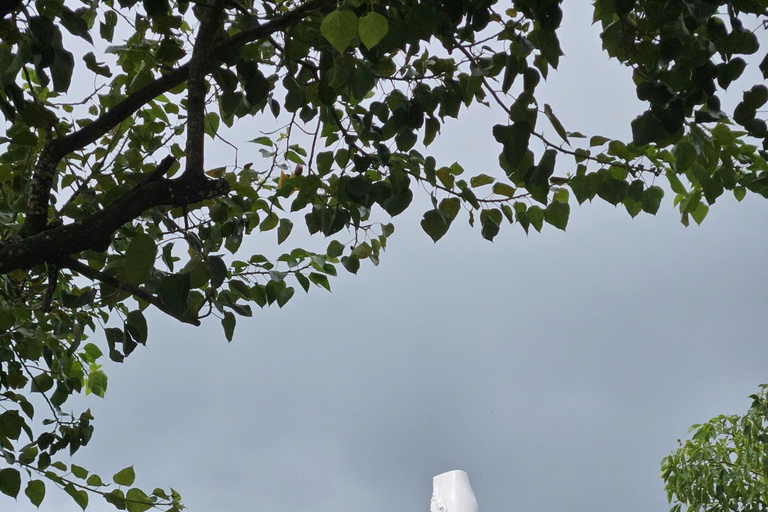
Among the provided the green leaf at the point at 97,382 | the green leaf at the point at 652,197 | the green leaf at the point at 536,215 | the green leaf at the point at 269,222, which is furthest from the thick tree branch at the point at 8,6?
the green leaf at the point at 97,382

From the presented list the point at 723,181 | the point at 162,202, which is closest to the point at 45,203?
the point at 162,202

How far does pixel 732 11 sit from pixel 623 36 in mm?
146

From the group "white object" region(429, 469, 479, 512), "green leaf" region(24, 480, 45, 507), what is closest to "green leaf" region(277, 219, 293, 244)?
"green leaf" region(24, 480, 45, 507)

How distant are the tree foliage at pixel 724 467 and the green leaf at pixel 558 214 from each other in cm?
196

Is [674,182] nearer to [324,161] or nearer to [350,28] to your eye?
[324,161]

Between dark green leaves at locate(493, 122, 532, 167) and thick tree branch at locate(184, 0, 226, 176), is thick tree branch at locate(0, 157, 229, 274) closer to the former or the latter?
thick tree branch at locate(184, 0, 226, 176)

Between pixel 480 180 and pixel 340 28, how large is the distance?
18.8 inches

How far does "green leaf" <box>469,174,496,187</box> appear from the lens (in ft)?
4.01

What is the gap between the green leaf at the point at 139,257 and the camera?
0.87 m

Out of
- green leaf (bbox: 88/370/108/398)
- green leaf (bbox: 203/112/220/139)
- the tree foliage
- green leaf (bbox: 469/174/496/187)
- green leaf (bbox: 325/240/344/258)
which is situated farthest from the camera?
the tree foliage

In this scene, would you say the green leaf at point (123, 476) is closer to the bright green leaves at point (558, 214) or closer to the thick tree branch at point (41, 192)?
the thick tree branch at point (41, 192)

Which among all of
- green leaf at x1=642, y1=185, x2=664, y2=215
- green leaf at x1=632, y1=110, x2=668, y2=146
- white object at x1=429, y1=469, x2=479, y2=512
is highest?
white object at x1=429, y1=469, x2=479, y2=512

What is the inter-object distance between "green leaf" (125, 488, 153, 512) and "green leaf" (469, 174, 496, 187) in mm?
791

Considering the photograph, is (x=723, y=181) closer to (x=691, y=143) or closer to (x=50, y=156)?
(x=691, y=143)
